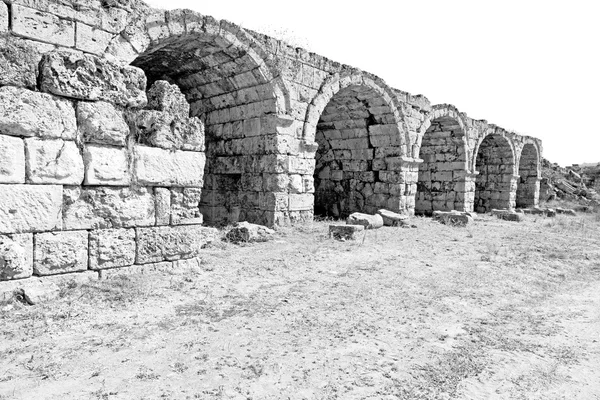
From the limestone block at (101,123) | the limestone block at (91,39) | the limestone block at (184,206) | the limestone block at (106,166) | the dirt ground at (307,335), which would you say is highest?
the limestone block at (91,39)

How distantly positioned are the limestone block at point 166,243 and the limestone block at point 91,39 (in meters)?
3.66

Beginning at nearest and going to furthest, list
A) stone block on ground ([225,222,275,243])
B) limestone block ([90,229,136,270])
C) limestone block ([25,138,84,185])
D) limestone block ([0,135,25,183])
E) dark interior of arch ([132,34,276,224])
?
1. limestone block ([0,135,25,183])
2. limestone block ([25,138,84,185])
3. limestone block ([90,229,136,270])
4. stone block on ground ([225,222,275,243])
5. dark interior of arch ([132,34,276,224])

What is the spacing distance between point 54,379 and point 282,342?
142cm

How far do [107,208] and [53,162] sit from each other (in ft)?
2.06

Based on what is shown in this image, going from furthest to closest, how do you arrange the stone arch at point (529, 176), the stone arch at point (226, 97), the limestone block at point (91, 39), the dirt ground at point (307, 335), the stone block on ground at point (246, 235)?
the stone arch at point (529, 176), the stone arch at point (226, 97), the stone block on ground at point (246, 235), the limestone block at point (91, 39), the dirt ground at point (307, 335)

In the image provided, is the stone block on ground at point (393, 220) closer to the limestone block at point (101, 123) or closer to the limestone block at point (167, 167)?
the limestone block at point (167, 167)

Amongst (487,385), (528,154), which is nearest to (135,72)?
(487,385)

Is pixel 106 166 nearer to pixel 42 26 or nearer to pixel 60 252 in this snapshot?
pixel 60 252

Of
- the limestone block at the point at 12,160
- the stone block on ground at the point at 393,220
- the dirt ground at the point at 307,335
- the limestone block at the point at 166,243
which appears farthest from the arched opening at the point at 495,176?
the limestone block at the point at 12,160

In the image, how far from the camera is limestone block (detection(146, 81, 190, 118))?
14.7ft

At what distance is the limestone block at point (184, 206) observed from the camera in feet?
14.9

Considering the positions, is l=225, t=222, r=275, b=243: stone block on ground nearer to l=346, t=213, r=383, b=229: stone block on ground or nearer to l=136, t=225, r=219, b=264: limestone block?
l=136, t=225, r=219, b=264: limestone block

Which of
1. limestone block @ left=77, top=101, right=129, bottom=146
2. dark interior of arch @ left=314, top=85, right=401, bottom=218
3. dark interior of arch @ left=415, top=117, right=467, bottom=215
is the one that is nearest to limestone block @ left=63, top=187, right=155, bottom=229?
limestone block @ left=77, top=101, right=129, bottom=146

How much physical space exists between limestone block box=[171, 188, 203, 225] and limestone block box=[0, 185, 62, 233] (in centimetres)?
113
